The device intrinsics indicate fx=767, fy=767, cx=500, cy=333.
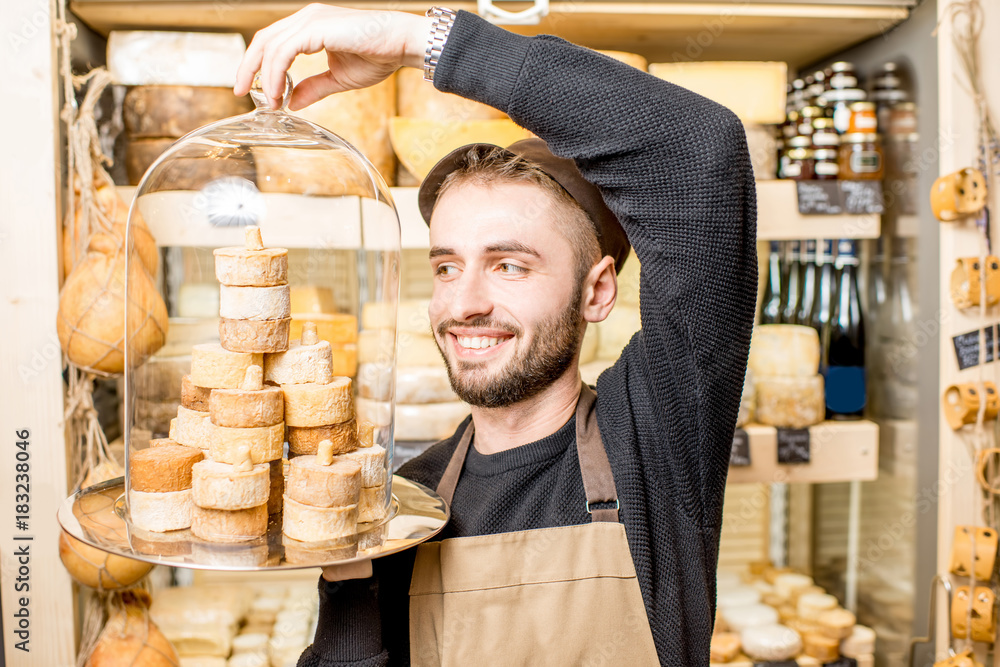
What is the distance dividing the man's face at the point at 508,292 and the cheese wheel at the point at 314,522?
494mm

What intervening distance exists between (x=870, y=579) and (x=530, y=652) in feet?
5.08

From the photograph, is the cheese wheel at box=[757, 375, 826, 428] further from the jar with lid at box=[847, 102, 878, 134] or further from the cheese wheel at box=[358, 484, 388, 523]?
the cheese wheel at box=[358, 484, 388, 523]

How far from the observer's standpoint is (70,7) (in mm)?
1680

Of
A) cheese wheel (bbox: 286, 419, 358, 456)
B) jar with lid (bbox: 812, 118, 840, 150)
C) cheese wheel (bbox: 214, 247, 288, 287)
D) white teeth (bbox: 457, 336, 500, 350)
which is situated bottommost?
cheese wheel (bbox: 286, 419, 358, 456)

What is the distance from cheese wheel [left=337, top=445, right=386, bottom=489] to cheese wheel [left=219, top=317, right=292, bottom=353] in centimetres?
14

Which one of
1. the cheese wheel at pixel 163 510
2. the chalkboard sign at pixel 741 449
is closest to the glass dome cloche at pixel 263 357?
the cheese wheel at pixel 163 510

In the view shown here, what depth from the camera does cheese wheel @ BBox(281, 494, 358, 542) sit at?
724mm

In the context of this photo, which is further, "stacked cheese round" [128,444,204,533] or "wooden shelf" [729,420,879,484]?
"wooden shelf" [729,420,879,484]

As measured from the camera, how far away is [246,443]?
751 millimetres

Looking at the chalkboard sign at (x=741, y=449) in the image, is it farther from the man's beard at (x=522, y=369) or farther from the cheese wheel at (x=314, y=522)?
the cheese wheel at (x=314, y=522)

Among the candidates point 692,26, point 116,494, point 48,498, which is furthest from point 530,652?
point 692,26

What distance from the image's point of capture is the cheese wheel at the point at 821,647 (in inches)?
74.9

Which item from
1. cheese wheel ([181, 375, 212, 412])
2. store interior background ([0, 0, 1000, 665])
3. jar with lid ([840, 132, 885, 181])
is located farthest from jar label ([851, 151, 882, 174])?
cheese wheel ([181, 375, 212, 412])

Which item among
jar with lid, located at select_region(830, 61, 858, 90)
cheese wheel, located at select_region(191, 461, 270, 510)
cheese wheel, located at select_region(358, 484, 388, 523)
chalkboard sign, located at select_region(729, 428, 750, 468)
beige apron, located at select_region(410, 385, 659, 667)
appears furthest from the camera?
jar with lid, located at select_region(830, 61, 858, 90)
